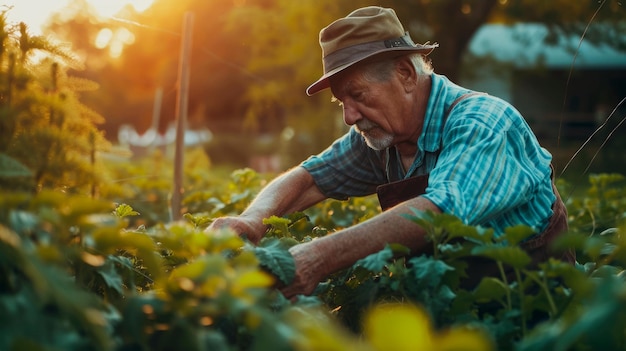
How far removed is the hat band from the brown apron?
1.80 feet

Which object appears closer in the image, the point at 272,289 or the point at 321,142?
the point at 272,289

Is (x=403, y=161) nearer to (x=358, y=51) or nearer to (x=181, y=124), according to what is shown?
(x=358, y=51)

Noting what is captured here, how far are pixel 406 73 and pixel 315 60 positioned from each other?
1902cm

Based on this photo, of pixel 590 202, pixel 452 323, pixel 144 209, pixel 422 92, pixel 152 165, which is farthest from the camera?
pixel 152 165

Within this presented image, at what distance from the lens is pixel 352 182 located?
429 centimetres

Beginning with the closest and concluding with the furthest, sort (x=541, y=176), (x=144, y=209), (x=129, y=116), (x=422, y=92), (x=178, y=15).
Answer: (x=541, y=176)
(x=422, y=92)
(x=144, y=209)
(x=178, y=15)
(x=129, y=116)

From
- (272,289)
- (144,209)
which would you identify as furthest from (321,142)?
(272,289)

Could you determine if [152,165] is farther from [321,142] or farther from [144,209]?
[321,142]

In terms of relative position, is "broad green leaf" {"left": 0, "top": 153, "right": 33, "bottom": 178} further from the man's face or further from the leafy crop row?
the man's face

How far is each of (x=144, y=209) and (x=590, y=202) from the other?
3277mm

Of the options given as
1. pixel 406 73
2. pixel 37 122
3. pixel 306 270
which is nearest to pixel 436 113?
pixel 406 73

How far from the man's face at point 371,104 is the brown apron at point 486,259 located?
0.30 m

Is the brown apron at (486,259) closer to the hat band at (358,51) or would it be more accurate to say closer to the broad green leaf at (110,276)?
the hat band at (358,51)

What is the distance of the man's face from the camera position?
3.62 m
